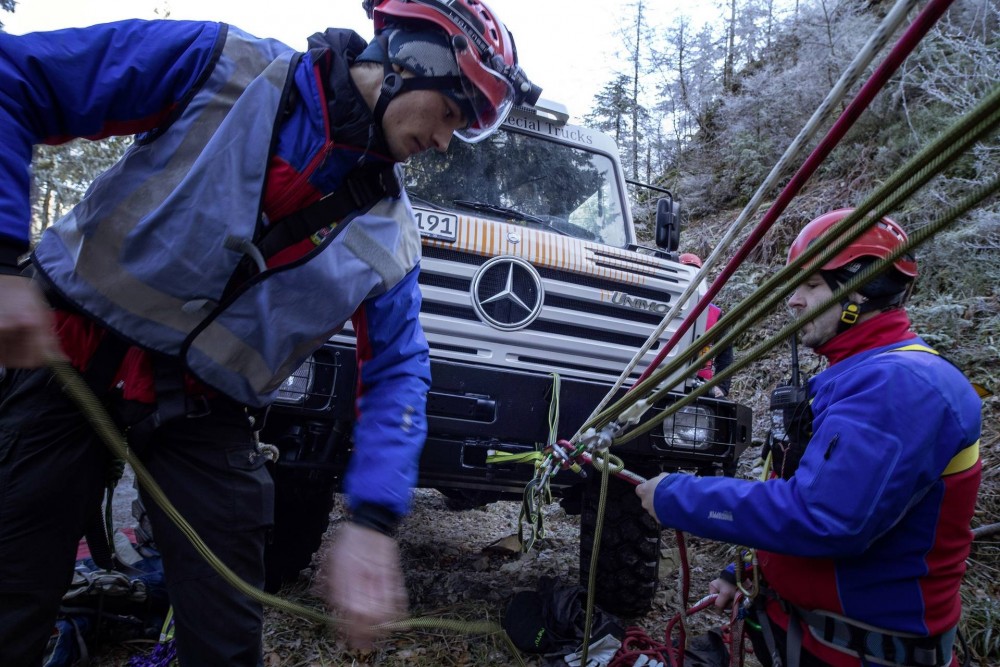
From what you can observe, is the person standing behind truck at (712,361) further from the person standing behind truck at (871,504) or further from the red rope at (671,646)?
the person standing behind truck at (871,504)

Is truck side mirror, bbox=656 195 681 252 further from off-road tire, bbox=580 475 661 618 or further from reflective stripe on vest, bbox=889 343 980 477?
reflective stripe on vest, bbox=889 343 980 477

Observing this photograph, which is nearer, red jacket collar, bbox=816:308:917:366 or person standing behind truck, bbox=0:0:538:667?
person standing behind truck, bbox=0:0:538:667

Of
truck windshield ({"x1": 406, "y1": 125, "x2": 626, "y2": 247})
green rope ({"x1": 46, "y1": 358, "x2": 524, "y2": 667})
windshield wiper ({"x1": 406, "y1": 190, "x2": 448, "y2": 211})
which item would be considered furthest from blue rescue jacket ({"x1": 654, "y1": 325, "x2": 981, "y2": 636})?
truck windshield ({"x1": 406, "y1": 125, "x2": 626, "y2": 247})

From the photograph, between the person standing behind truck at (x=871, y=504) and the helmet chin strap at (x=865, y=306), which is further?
the helmet chin strap at (x=865, y=306)

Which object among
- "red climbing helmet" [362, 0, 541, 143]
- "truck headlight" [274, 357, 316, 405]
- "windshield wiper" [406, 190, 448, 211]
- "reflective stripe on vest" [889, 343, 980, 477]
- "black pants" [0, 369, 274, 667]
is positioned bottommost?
"black pants" [0, 369, 274, 667]

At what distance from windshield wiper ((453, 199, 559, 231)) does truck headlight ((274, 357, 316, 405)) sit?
1433 mm

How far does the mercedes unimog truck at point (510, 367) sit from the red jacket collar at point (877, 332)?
3.33 ft

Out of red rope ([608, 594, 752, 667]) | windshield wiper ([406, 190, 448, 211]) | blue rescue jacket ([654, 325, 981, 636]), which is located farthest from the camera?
windshield wiper ([406, 190, 448, 211])

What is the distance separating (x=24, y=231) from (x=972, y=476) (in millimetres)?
2422

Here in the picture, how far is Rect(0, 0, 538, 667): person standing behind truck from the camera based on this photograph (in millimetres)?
1580

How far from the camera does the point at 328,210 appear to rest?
1786 millimetres

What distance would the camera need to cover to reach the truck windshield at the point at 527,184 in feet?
12.5

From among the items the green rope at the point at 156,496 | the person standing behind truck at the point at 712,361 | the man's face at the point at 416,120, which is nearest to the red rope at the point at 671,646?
the green rope at the point at 156,496

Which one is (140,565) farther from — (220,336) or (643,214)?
(643,214)
